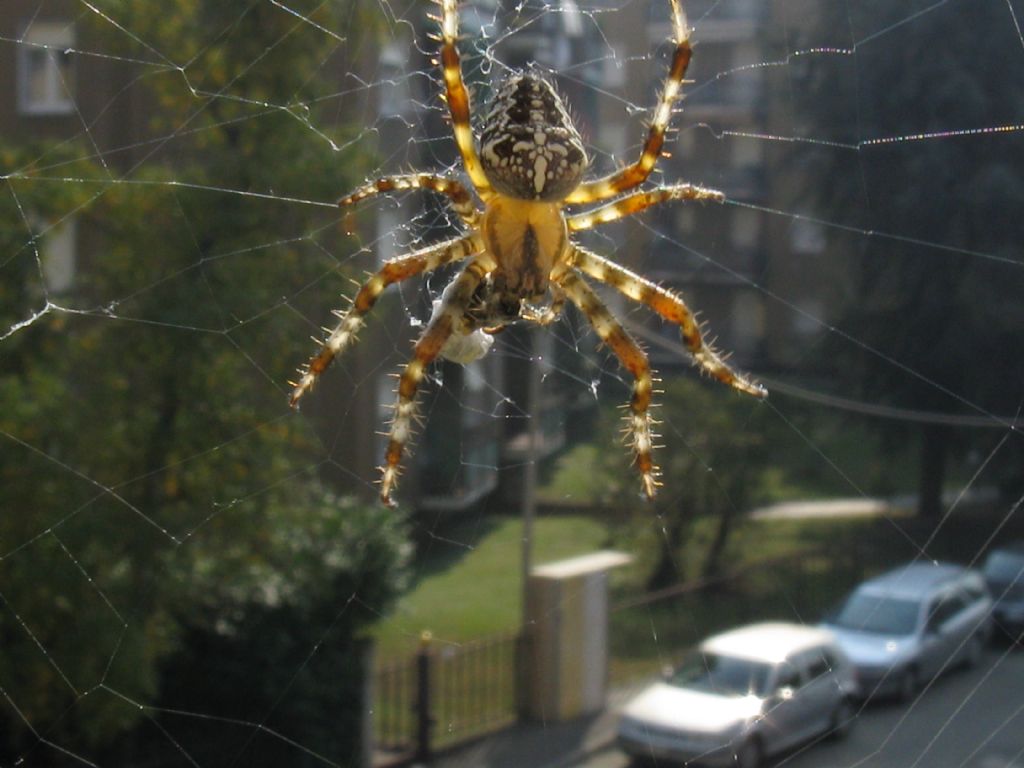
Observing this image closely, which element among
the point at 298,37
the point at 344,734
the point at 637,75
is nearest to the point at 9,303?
the point at 298,37

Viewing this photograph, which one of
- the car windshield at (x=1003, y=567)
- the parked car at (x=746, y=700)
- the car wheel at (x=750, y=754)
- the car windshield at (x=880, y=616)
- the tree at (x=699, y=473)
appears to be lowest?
the car wheel at (x=750, y=754)

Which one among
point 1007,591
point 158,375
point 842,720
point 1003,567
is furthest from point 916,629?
point 158,375

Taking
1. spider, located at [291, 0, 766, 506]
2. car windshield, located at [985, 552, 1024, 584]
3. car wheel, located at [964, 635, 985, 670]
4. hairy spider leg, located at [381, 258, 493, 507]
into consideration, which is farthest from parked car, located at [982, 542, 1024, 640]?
hairy spider leg, located at [381, 258, 493, 507]

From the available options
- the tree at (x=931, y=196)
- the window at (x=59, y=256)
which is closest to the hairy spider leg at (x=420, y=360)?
the window at (x=59, y=256)

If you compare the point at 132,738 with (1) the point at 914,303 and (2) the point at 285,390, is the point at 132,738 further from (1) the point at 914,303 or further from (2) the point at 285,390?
(1) the point at 914,303

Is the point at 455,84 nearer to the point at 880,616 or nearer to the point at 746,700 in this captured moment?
the point at 746,700

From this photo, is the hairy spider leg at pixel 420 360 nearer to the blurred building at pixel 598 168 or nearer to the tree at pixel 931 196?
the blurred building at pixel 598 168

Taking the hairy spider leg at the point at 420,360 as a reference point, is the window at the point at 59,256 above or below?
above
